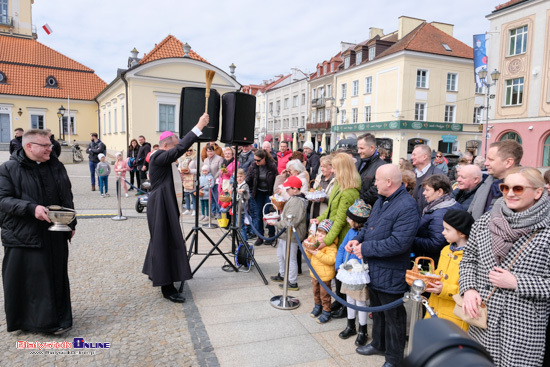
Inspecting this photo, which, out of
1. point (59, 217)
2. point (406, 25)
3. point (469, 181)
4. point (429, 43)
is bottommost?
point (59, 217)

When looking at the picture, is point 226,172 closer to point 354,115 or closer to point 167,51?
point 167,51

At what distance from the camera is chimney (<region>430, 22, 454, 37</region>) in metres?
35.1

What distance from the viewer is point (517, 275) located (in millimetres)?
2244

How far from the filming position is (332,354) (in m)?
3.44

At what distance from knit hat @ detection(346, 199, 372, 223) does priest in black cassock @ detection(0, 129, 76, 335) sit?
294cm

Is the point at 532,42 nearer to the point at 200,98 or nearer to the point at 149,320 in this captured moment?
the point at 200,98

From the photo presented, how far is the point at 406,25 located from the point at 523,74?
15.9m

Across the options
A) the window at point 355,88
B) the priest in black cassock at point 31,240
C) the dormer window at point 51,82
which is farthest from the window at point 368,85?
the priest in black cassock at point 31,240

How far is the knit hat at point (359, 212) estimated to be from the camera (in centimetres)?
371

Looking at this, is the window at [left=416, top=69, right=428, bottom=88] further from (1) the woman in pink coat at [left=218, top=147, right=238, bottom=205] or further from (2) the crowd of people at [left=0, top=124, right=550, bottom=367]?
(2) the crowd of people at [left=0, top=124, right=550, bottom=367]

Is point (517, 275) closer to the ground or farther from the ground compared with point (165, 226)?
farther from the ground

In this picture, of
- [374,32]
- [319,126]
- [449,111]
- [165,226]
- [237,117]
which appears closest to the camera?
[165,226]

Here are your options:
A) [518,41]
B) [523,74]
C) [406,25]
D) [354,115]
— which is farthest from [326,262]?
[406,25]

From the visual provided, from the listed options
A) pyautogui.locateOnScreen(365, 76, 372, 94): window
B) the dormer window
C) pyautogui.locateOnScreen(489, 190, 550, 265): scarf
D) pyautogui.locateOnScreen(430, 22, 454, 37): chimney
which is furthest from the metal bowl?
pyautogui.locateOnScreen(430, 22, 454, 37): chimney
